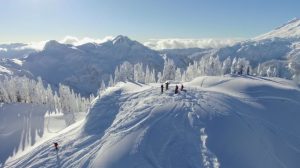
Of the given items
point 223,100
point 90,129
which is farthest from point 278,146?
point 90,129

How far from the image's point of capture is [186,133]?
41.9 meters

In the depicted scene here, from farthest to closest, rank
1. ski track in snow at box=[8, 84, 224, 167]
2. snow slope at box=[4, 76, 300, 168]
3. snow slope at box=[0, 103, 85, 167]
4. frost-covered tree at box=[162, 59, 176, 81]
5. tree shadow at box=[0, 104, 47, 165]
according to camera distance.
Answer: frost-covered tree at box=[162, 59, 176, 81] < tree shadow at box=[0, 104, 47, 165] < snow slope at box=[0, 103, 85, 167] < ski track in snow at box=[8, 84, 224, 167] < snow slope at box=[4, 76, 300, 168]

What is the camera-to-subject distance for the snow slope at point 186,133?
38.3 metres

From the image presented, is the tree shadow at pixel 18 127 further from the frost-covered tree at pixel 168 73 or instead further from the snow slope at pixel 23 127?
the frost-covered tree at pixel 168 73

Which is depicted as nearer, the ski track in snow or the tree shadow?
the ski track in snow

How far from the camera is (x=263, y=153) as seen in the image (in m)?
39.0

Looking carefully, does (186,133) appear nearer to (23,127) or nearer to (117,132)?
(117,132)

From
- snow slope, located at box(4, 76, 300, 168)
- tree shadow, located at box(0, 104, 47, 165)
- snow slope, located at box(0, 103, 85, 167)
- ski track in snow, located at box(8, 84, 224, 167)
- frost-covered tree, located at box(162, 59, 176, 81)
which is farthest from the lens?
frost-covered tree, located at box(162, 59, 176, 81)

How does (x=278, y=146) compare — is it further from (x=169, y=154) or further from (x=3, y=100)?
(x=3, y=100)

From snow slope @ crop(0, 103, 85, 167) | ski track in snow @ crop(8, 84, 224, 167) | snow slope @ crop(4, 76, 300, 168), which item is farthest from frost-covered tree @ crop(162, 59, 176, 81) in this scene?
ski track in snow @ crop(8, 84, 224, 167)

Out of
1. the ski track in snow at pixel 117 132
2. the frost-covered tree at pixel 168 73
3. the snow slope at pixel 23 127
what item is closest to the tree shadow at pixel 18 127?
the snow slope at pixel 23 127

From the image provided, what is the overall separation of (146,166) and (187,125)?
9.37 m

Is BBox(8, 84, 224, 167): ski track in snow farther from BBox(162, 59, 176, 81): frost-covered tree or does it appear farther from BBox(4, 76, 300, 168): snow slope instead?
BBox(162, 59, 176, 81): frost-covered tree

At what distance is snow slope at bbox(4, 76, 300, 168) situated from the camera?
126 feet
